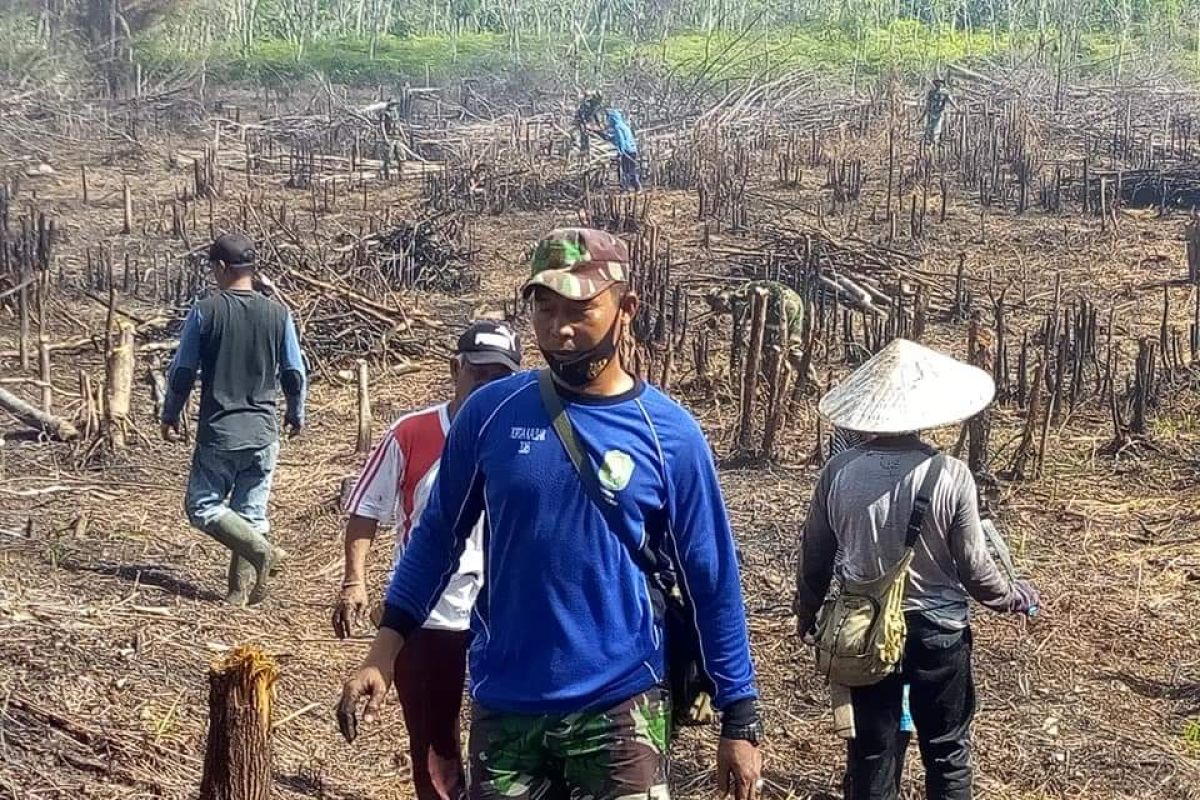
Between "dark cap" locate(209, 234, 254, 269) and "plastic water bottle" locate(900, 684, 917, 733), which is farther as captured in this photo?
"dark cap" locate(209, 234, 254, 269)

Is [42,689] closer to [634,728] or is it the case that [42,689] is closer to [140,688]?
[140,688]

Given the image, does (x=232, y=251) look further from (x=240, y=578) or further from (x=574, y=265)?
(x=574, y=265)

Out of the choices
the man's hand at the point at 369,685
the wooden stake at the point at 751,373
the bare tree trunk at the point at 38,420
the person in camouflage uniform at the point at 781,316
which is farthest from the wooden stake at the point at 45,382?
the man's hand at the point at 369,685

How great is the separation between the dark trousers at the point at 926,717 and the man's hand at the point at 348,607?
130cm

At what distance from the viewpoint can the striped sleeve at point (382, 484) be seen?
12.2ft

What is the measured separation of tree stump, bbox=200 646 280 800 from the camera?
116 inches

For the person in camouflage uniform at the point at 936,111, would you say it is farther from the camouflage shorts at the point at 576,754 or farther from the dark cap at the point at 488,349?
the camouflage shorts at the point at 576,754

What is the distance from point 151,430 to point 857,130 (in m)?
16.8

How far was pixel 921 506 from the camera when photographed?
3816 millimetres

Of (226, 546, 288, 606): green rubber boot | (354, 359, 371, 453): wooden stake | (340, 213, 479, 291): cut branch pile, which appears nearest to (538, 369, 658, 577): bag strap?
(226, 546, 288, 606): green rubber boot

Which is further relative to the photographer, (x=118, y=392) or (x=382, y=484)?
(x=118, y=392)

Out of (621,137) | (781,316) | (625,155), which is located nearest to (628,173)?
(625,155)

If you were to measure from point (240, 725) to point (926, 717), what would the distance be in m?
1.78

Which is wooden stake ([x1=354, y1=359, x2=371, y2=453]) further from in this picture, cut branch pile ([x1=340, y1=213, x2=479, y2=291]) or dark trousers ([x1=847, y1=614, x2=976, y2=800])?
dark trousers ([x1=847, y1=614, x2=976, y2=800])
